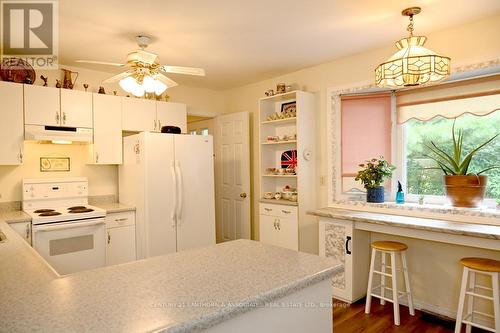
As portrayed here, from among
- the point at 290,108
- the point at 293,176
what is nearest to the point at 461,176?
the point at 293,176

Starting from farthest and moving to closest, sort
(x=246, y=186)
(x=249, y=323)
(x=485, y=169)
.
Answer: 1. (x=246, y=186)
2. (x=485, y=169)
3. (x=249, y=323)

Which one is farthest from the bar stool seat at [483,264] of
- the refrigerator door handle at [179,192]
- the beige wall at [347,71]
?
the refrigerator door handle at [179,192]

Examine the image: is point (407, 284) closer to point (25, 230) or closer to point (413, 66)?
point (413, 66)

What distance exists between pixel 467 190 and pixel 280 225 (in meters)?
1.80

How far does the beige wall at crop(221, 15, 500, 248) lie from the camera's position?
2.42m

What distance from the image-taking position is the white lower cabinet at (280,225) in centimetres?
341

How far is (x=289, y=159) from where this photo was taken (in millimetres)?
3762

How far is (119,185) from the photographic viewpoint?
3.68m

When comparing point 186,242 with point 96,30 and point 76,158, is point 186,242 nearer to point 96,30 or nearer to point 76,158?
point 76,158

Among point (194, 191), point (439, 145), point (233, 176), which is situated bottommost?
point (194, 191)

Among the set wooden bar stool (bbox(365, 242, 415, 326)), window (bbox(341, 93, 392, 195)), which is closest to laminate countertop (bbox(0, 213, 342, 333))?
wooden bar stool (bbox(365, 242, 415, 326))

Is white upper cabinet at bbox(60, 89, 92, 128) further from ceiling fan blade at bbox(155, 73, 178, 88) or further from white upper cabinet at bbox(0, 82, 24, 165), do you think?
ceiling fan blade at bbox(155, 73, 178, 88)

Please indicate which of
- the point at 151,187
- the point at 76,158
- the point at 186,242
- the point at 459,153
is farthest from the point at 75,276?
the point at 459,153

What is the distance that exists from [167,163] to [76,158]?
Result: 1.05m
